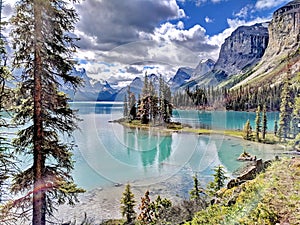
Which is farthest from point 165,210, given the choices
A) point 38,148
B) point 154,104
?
point 154,104

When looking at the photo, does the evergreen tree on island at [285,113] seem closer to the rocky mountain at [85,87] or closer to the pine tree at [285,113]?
the pine tree at [285,113]

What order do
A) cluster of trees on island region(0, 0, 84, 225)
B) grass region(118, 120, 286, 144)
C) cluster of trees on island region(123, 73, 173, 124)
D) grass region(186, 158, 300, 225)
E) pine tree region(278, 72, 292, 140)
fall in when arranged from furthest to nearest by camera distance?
cluster of trees on island region(123, 73, 173, 124)
grass region(118, 120, 286, 144)
pine tree region(278, 72, 292, 140)
cluster of trees on island region(0, 0, 84, 225)
grass region(186, 158, 300, 225)

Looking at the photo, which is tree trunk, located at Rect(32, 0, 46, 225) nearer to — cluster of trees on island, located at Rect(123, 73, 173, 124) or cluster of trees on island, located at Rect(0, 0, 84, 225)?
cluster of trees on island, located at Rect(0, 0, 84, 225)

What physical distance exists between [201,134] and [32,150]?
50.5 m

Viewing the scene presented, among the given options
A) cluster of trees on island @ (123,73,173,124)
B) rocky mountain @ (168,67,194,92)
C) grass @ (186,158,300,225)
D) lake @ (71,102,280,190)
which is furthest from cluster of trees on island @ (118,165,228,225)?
cluster of trees on island @ (123,73,173,124)

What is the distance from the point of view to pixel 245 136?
169 ft

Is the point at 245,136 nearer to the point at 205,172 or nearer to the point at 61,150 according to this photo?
the point at 205,172

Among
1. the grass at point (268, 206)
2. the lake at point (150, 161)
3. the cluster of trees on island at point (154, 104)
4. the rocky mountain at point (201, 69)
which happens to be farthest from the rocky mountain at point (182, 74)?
the grass at point (268, 206)

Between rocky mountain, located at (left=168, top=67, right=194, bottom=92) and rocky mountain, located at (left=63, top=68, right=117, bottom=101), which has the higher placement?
rocky mountain, located at (left=168, top=67, right=194, bottom=92)

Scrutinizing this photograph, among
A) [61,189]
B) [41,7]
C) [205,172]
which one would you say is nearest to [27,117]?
[61,189]

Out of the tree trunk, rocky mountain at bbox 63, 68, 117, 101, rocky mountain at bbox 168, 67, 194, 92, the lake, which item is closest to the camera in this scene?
the tree trunk

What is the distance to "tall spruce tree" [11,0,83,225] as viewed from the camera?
776 centimetres

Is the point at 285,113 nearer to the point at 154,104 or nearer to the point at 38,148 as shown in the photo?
the point at 154,104

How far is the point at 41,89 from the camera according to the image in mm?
8070
